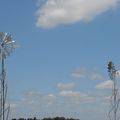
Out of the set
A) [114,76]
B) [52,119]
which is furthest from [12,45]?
[52,119]

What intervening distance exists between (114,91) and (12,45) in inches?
573

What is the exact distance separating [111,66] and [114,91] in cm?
435

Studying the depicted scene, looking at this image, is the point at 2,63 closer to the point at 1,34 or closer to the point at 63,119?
the point at 1,34

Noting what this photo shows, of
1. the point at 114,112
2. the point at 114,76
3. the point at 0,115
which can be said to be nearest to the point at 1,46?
the point at 0,115

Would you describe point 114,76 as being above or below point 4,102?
above

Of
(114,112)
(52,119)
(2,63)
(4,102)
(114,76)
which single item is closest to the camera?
(4,102)

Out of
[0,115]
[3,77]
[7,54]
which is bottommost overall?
[0,115]

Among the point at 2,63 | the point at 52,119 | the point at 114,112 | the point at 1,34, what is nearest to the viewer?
the point at 2,63

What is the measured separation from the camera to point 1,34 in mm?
28641

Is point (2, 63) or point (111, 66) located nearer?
point (2, 63)

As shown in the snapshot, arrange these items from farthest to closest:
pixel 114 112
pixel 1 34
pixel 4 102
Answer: pixel 114 112
pixel 1 34
pixel 4 102

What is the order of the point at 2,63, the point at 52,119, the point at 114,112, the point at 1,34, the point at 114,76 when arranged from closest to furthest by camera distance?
the point at 2,63 → the point at 1,34 → the point at 114,112 → the point at 114,76 → the point at 52,119

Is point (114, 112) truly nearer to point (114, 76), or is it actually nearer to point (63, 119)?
point (114, 76)

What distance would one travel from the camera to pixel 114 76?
1718 inches
